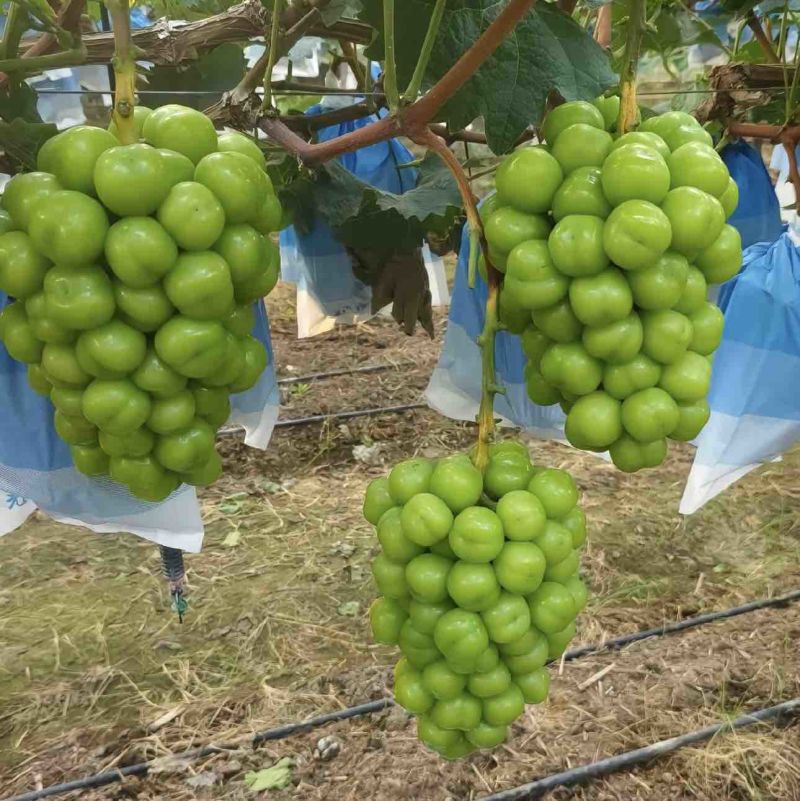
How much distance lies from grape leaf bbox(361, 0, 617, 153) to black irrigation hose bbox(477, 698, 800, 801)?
4.67 feet

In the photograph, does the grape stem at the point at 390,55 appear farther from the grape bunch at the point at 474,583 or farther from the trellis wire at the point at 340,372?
the trellis wire at the point at 340,372

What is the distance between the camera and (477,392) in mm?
1702

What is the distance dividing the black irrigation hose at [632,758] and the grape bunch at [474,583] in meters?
1.07

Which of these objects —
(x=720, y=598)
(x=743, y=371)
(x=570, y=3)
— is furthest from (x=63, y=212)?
(x=720, y=598)

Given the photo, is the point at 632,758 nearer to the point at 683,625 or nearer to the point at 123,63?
the point at 683,625

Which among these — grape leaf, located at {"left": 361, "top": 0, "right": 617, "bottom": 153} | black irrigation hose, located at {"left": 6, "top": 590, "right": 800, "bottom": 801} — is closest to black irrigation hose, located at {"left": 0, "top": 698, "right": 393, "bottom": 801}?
black irrigation hose, located at {"left": 6, "top": 590, "right": 800, "bottom": 801}

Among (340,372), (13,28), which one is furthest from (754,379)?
(340,372)

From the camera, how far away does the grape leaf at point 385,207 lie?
136cm

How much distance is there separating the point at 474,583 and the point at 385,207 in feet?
2.66

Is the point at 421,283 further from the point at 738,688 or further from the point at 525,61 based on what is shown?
the point at 738,688

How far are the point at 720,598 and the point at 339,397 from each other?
77.6 inches

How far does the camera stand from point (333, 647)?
2305 millimetres

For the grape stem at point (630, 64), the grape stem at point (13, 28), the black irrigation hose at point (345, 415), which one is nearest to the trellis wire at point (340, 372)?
the black irrigation hose at point (345, 415)

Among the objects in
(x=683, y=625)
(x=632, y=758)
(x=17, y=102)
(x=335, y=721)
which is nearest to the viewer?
(x=17, y=102)
